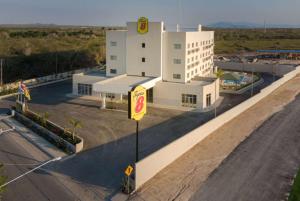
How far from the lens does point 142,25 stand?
45.5 m

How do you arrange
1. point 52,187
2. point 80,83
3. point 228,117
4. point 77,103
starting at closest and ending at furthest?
point 52,187, point 228,117, point 77,103, point 80,83

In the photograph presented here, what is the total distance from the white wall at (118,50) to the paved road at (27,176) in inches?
845

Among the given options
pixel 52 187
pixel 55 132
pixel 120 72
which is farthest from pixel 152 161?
pixel 120 72

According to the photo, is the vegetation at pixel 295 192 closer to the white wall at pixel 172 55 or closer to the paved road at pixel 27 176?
the paved road at pixel 27 176

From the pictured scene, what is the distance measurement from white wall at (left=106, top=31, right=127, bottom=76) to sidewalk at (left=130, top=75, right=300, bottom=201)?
18893 mm

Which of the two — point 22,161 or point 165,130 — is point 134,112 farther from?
point 165,130

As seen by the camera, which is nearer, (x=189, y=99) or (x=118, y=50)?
(x=189, y=99)

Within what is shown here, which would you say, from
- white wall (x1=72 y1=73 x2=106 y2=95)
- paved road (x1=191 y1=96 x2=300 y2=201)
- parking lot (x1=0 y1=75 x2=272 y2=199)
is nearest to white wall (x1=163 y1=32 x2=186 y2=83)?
parking lot (x1=0 y1=75 x2=272 y2=199)

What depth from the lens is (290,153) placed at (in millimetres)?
27797

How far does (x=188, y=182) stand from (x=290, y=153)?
35.1 ft

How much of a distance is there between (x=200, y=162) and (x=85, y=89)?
2751 centimetres

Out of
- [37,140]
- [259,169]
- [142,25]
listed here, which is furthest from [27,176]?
[142,25]

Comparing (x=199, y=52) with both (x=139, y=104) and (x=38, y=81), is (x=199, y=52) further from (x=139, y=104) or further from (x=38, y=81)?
(x=139, y=104)

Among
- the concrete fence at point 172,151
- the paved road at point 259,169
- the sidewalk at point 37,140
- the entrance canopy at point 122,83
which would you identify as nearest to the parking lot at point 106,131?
the concrete fence at point 172,151
